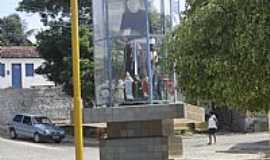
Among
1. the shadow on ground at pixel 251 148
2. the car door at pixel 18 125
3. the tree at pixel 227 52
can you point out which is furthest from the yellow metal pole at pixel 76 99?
the car door at pixel 18 125

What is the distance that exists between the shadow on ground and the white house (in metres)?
28.4

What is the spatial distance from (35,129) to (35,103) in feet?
30.8

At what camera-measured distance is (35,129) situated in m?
41.5

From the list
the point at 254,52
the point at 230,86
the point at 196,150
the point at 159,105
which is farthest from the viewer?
the point at 196,150

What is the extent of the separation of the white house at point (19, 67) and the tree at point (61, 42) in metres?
16.6

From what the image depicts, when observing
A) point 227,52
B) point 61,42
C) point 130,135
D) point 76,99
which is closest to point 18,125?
point 61,42

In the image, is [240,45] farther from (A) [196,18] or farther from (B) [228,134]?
(B) [228,134]

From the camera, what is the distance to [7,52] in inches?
2442

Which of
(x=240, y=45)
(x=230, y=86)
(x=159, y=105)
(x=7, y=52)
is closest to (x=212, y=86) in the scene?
(x=230, y=86)

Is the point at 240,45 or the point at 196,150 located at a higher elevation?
the point at 240,45

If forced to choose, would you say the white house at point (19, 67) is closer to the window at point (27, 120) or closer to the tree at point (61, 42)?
the tree at point (61, 42)

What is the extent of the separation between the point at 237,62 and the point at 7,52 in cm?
5124

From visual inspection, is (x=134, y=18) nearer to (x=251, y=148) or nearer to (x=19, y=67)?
(x=251, y=148)

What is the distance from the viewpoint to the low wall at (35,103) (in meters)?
50.2
